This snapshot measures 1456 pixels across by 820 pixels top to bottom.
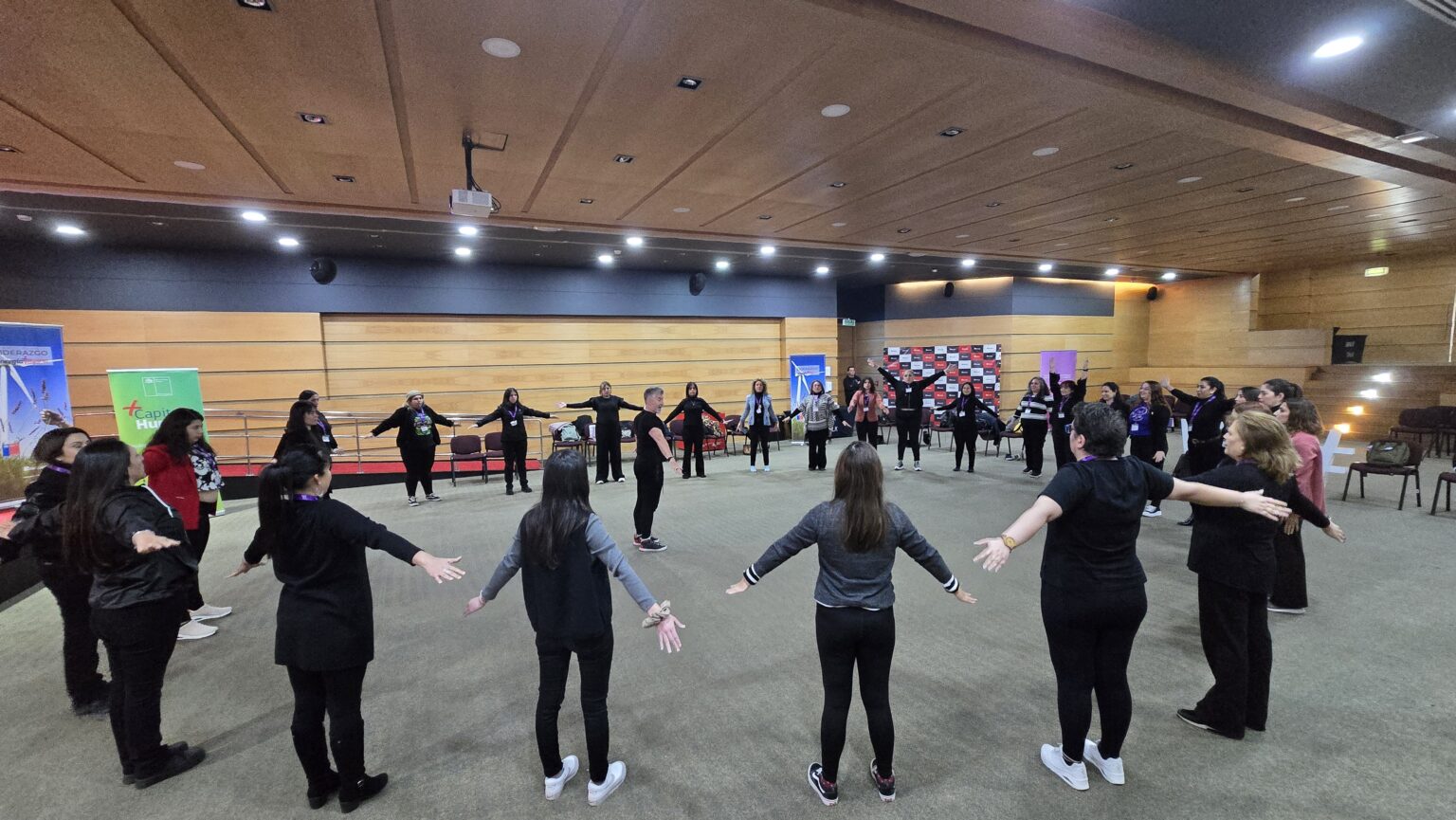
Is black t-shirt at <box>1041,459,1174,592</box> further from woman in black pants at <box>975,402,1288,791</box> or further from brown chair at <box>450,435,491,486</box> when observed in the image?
brown chair at <box>450,435,491,486</box>

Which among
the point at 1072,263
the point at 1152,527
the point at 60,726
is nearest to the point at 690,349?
the point at 1072,263

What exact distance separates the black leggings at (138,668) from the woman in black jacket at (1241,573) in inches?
169

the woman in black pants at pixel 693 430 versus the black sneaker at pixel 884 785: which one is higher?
the woman in black pants at pixel 693 430

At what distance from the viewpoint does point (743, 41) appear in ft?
10.5

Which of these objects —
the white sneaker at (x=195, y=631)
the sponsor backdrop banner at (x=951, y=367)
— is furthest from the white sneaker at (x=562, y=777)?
the sponsor backdrop banner at (x=951, y=367)

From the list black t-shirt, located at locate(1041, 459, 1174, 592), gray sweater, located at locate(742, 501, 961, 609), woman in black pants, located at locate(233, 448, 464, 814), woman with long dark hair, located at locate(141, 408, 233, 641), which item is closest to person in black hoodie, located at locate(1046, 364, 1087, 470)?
black t-shirt, located at locate(1041, 459, 1174, 592)

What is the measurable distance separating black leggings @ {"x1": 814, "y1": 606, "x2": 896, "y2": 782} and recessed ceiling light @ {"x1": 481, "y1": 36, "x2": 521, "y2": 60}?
322 centimetres

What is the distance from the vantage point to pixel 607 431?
855 cm

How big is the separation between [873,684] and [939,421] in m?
10.6

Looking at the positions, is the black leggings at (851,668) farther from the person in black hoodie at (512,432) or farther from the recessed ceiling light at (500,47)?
the person in black hoodie at (512,432)

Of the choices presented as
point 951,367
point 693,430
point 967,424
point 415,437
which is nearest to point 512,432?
point 415,437

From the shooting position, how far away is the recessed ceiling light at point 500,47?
10.3ft

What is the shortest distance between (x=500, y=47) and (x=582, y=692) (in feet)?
Result: 10.6

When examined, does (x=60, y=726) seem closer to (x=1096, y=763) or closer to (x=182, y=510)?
(x=182, y=510)
